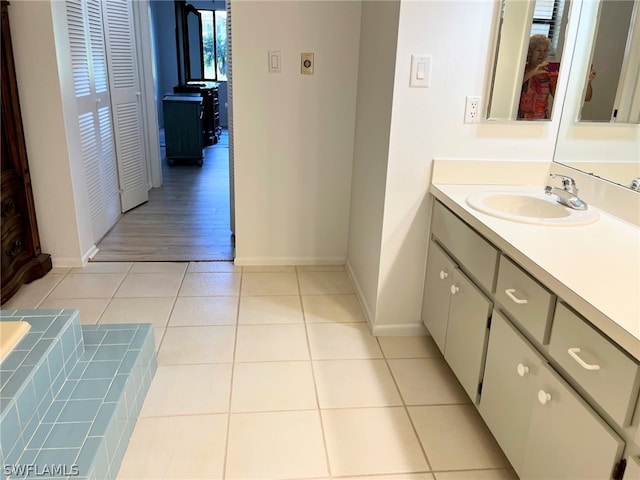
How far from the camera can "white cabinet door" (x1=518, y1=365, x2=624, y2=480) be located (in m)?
1.17

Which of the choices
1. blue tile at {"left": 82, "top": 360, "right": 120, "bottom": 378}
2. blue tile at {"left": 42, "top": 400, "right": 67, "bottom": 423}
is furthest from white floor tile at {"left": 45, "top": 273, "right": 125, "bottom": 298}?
blue tile at {"left": 42, "top": 400, "right": 67, "bottom": 423}

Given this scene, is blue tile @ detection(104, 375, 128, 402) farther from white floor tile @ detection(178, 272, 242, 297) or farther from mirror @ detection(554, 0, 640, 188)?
mirror @ detection(554, 0, 640, 188)

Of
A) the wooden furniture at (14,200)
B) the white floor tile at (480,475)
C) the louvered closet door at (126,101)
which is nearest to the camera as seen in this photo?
the white floor tile at (480,475)

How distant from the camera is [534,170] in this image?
7.66 ft

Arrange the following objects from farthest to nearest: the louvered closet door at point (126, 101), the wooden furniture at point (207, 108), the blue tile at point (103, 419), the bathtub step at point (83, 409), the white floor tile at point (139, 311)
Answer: the wooden furniture at point (207, 108) → the louvered closet door at point (126, 101) → the white floor tile at point (139, 311) → the blue tile at point (103, 419) → the bathtub step at point (83, 409)

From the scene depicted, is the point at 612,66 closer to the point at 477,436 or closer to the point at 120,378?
the point at 477,436

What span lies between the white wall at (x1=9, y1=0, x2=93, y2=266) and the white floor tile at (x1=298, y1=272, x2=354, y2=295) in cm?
148

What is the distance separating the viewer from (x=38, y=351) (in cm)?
176

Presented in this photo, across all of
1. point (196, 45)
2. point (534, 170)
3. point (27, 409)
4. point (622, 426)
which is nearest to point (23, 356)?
point (27, 409)

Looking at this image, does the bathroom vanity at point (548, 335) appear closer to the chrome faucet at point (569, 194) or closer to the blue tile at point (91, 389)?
the chrome faucet at point (569, 194)

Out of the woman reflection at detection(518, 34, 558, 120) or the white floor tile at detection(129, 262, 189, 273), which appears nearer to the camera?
the woman reflection at detection(518, 34, 558, 120)

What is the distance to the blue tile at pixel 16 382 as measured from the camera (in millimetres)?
1536

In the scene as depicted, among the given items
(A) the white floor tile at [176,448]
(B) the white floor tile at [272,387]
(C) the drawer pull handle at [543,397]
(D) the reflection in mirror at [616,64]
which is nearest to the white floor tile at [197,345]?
(B) the white floor tile at [272,387]

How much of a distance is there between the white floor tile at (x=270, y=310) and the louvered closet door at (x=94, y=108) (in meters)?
A: 1.50
